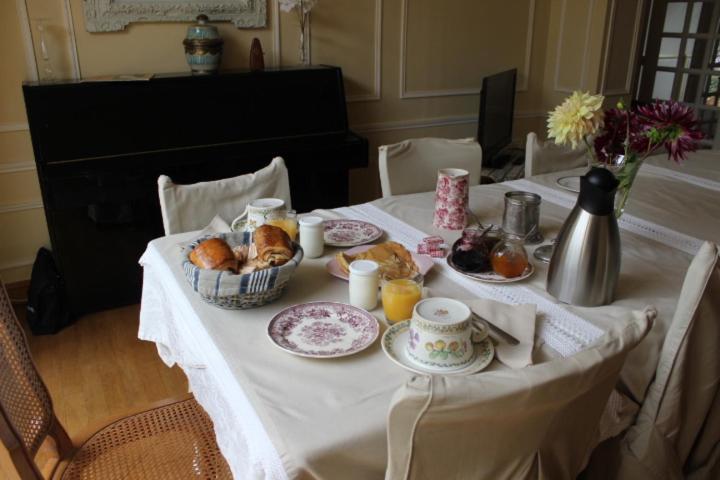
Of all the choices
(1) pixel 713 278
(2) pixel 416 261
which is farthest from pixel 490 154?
(1) pixel 713 278

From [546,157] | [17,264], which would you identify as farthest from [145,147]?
[546,157]

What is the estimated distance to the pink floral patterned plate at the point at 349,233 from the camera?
1514mm

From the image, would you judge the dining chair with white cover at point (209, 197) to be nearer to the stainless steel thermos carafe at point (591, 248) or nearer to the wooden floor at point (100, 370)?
the wooden floor at point (100, 370)

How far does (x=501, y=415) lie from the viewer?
727mm

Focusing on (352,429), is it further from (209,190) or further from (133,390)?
(133,390)

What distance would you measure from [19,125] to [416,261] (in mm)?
2185

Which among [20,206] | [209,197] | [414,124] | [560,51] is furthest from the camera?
[560,51]

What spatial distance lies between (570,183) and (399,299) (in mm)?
1193

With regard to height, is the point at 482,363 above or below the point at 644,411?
above

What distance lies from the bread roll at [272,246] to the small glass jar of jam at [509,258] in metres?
0.47

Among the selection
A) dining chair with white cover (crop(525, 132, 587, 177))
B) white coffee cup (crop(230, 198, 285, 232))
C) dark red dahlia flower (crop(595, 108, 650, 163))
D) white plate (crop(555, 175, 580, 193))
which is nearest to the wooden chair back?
white coffee cup (crop(230, 198, 285, 232))

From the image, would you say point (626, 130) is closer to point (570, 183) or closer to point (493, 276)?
point (493, 276)

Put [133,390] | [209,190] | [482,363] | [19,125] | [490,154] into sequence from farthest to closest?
[490,154]
[19,125]
[133,390]
[209,190]
[482,363]

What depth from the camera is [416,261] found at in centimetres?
139
